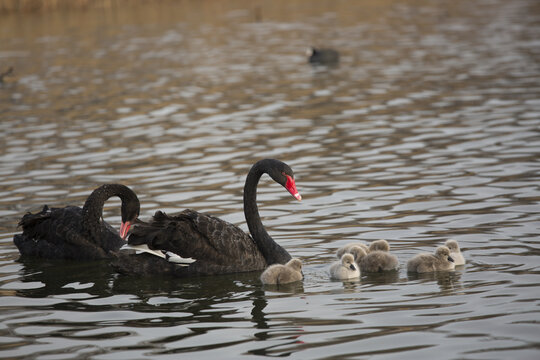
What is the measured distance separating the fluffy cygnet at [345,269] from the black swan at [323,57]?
1691 centimetres

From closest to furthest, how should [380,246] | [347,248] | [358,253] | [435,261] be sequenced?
[435,261]
[358,253]
[380,246]
[347,248]

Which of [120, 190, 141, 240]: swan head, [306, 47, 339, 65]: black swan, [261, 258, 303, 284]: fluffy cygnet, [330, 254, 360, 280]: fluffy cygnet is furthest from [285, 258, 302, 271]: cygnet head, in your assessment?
[306, 47, 339, 65]: black swan

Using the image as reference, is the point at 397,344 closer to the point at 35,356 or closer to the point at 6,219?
the point at 35,356

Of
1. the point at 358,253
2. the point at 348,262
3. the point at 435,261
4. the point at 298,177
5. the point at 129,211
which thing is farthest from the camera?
the point at 298,177

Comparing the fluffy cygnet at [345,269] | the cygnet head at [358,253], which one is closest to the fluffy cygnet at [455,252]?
the cygnet head at [358,253]

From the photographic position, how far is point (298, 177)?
12.6m

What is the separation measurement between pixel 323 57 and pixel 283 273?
17.1 m

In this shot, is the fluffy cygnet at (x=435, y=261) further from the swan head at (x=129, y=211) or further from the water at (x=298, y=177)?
the swan head at (x=129, y=211)

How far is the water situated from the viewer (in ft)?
22.0

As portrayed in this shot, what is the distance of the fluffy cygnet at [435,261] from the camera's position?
7922 millimetres

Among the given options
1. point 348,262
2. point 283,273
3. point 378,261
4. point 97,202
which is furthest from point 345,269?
point 97,202

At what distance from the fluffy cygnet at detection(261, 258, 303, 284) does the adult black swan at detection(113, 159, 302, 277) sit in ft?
1.88

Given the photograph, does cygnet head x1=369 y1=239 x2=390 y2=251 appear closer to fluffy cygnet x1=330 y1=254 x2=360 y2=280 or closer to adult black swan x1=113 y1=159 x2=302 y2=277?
fluffy cygnet x1=330 y1=254 x2=360 y2=280

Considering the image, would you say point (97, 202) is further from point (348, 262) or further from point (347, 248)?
point (348, 262)
